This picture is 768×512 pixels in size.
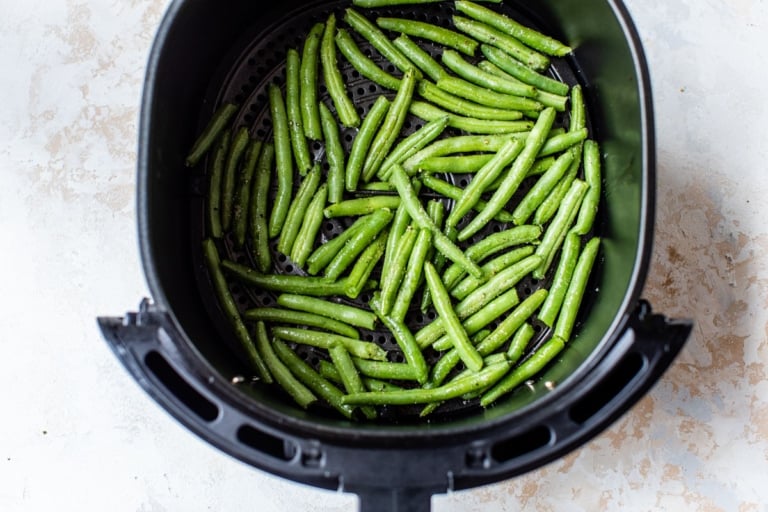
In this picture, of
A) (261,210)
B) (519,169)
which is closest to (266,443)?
(261,210)

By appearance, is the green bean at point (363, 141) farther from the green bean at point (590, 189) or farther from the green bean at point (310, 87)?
the green bean at point (590, 189)

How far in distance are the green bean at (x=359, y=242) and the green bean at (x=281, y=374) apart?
0.24 metres

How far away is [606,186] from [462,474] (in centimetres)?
94

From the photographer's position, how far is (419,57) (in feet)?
6.73

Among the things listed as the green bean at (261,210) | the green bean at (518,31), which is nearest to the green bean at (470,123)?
the green bean at (518,31)

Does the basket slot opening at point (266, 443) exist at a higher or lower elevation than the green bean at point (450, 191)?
lower

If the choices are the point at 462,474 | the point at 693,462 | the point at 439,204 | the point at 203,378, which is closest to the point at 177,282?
the point at 203,378

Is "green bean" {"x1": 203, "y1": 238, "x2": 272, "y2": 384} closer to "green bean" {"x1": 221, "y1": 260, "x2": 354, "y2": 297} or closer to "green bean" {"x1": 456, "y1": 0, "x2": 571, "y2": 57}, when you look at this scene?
"green bean" {"x1": 221, "y1": 260, "x2": 354, "y2": 297}

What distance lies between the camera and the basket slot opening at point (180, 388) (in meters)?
1.53

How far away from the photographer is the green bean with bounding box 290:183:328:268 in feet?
6.57

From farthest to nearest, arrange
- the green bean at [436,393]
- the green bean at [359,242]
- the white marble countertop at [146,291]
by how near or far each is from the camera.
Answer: the white marble countertop at [146,291] < the green bean at [359,242] < the green bean at [436,393]

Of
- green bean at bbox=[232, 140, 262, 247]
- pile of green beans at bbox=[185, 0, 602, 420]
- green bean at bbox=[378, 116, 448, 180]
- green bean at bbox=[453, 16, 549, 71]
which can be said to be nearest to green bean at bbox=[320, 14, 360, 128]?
pile of green beans at bbox=[185, 0, 602, 420]

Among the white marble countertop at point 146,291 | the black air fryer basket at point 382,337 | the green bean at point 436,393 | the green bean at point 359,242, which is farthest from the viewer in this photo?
the white marble countertop at point 146,291

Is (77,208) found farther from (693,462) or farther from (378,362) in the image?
(693,462)
